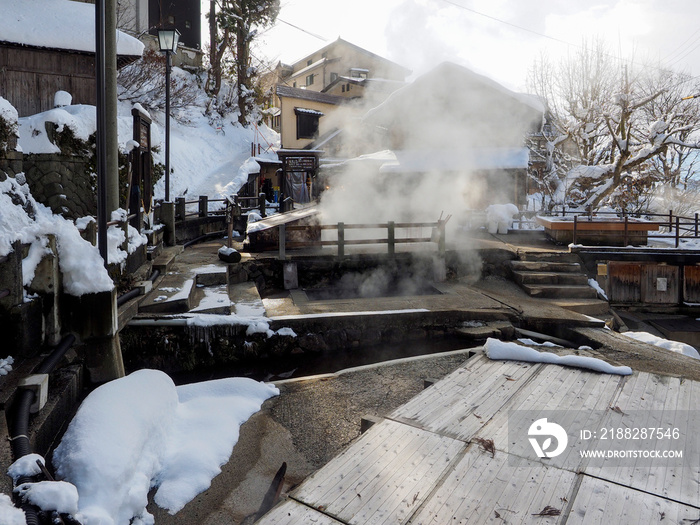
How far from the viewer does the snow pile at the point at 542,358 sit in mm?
3721

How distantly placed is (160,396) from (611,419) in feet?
11.4

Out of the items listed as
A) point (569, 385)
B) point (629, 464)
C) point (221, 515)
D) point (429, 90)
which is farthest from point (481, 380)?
point (429, 90)

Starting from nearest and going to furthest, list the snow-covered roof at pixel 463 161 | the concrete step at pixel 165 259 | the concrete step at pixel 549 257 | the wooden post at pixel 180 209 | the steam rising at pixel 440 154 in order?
the concrete step at pixel 165 259 → the concrete step at pixel 549 257 → the wooden post at pixel 180 209 → the steam rising at pixel 440 154 → the snow-covered roof at pixel 463 161

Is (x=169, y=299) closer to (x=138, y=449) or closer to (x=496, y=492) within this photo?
(x=138, y=449)

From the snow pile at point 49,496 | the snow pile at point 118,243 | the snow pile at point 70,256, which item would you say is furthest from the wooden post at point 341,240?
the snow pile at point 49,496

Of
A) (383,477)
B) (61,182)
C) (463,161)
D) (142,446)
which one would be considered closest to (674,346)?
(383,477)

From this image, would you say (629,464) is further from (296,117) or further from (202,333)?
(296,117)

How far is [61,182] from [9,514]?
976cm

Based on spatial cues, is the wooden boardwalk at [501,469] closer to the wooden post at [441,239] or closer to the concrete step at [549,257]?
the wooden post at [441,239]

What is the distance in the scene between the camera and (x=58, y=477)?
297cm

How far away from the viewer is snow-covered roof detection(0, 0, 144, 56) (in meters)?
12.2

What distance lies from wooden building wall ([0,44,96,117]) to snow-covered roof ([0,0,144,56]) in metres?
0.37

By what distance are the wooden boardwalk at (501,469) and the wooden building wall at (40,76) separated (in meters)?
14.4

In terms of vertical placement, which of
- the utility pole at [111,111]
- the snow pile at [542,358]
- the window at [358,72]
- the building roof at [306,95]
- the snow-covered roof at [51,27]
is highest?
the window at [358,72]
